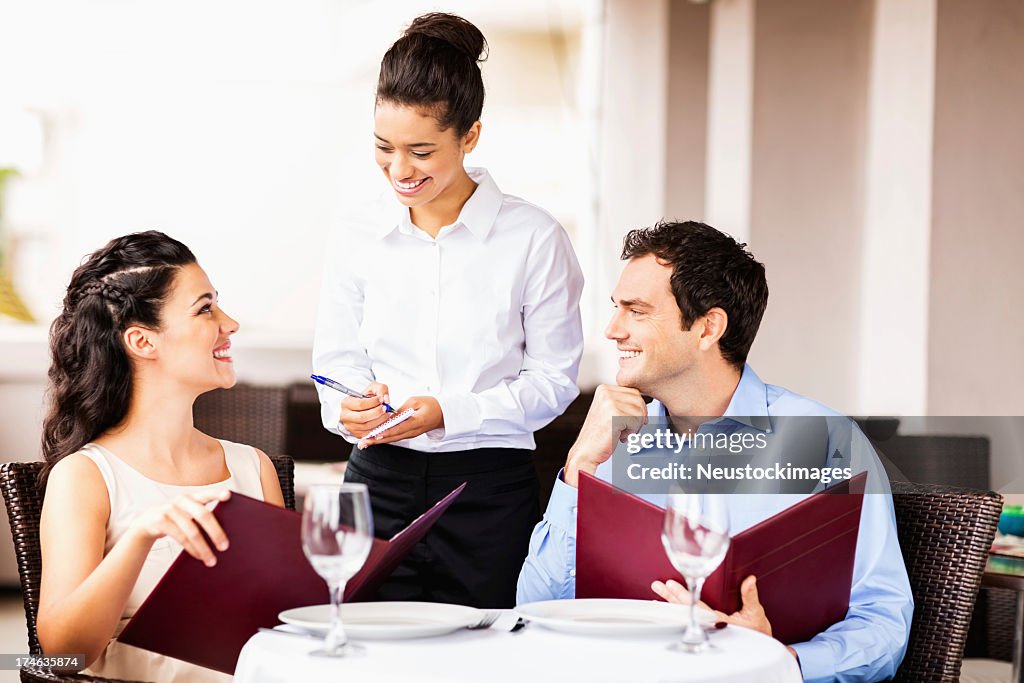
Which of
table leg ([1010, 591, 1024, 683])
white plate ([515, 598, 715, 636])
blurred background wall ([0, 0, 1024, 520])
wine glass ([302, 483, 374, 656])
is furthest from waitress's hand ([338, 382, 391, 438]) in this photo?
blurred background wall ([0, 0, 1024, 520])

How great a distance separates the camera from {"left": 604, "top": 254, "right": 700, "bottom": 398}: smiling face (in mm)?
1982

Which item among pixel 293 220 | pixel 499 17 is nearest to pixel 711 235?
pixel 293 220

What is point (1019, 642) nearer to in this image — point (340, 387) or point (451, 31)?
point (340, 387)

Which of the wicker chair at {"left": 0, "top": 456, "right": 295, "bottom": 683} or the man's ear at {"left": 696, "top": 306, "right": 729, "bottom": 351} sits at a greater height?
the man's ear at {"left": 696, "top": 306, "right": 729, "bottom": 351}

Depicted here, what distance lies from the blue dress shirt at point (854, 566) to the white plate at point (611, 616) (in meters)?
0.28

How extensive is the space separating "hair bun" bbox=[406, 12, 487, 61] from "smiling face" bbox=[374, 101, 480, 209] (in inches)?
6.5

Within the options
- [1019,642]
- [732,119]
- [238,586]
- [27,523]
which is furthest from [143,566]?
[732,119]

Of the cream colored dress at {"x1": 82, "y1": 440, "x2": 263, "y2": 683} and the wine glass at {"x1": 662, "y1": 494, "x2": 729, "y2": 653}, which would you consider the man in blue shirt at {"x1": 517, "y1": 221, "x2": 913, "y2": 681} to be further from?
the cream colored dress at {"x1": 82, "y1": 440, "x2": 263, "y2": 683}

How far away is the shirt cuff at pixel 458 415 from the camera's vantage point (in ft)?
6.68

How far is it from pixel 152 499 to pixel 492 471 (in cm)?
66

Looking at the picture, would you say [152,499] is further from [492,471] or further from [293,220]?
[293,220]

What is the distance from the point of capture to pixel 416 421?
1.99 m

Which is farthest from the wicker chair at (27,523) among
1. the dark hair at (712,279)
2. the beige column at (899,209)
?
the beige column at (899,209)

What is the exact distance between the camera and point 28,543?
1730mm
